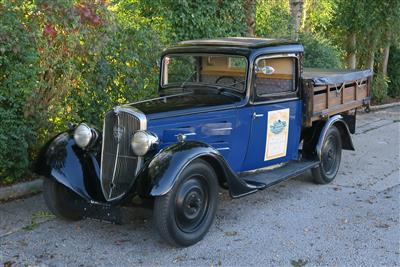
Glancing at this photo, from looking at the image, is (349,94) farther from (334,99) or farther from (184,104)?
(184,104)

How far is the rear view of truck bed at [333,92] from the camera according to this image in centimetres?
608

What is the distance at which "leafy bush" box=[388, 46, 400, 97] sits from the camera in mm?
15945

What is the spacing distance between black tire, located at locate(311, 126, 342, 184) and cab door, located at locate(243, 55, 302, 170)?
0.45m

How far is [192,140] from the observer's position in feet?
16.1

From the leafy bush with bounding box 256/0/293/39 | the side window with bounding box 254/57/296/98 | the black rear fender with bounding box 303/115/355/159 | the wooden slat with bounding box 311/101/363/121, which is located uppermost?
the leafy bush with bounding box 256/0/293/39

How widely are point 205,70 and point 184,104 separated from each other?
93 centimetres

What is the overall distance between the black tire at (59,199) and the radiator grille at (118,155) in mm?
423

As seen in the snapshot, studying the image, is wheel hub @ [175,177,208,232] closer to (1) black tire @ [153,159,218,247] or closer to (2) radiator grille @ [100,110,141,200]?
(1) black tire @ [153,159,218,247]

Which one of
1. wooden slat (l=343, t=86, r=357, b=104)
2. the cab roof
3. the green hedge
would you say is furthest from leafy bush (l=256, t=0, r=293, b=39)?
the cab roof

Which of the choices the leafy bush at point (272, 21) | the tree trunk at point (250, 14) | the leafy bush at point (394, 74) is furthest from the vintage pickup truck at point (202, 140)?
the leafy bush at point (394, 74)

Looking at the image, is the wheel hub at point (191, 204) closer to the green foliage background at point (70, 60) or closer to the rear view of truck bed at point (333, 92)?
the rear view of truck bed at point (333, 92)

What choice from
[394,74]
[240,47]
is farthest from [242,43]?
[394,74]

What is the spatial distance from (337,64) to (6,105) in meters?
7.92

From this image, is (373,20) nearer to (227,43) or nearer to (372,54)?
(372,54)
